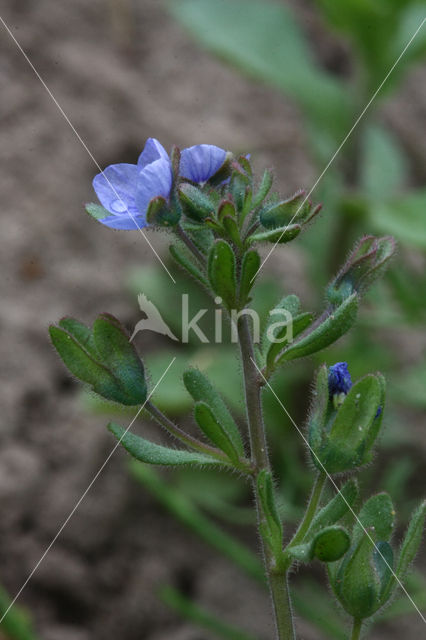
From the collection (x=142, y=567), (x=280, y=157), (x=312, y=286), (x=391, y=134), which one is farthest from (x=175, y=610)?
(x=391, y=134)

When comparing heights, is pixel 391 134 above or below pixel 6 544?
above

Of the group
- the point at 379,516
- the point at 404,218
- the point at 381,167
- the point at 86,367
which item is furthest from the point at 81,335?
the point at 381,167

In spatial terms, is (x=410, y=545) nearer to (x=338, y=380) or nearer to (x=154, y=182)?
(x=338, y=380)

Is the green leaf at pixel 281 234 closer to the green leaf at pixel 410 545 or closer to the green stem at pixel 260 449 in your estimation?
the green stem at pixel 260 449

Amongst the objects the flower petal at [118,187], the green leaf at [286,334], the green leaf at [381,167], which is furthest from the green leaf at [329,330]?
the green leaf at [381,167]

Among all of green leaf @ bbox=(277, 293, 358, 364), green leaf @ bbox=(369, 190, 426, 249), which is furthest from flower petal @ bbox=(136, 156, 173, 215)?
green leaf @ bbox=(369, 190, 426, 249)

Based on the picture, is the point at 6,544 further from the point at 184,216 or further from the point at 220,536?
the point at 184,216

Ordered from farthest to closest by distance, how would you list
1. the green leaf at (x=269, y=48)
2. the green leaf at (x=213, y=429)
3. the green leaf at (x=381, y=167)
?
the green leaf at (x=381, y=167) < the green leaf at (x=269, y=48) < the green leaf at (x=213, y=429)
